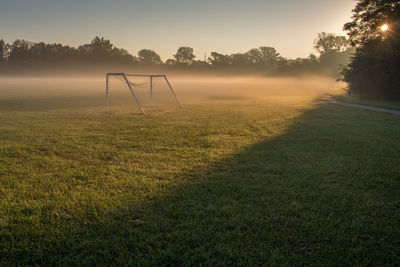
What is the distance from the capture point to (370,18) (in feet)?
63.8

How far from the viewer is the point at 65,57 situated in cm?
6091

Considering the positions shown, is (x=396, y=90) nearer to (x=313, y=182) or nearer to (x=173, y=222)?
(x=313, y=182)

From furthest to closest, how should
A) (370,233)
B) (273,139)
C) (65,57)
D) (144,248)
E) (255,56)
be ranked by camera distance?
(255,56), (65,57), (273,139), (370,233), (144,248)

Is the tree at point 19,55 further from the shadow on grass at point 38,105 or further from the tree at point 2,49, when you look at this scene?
the shadow on grass at point 38,105

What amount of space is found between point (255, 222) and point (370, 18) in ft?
77.9

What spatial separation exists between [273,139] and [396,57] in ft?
54.3

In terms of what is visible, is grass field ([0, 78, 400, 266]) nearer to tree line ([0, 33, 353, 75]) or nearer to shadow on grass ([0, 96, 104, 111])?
shadow on grass ([0, 96, 104, 111])

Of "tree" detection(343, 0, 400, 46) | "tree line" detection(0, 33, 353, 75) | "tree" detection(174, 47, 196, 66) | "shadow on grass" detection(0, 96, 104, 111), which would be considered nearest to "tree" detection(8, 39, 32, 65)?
"tree line" detection(0, 33, 353, 75)

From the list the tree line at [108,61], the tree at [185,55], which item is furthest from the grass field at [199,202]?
the tree at [185,55]

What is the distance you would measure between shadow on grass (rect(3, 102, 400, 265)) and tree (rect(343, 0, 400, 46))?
63.9 ft

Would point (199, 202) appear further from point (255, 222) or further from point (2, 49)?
point (2, 49)

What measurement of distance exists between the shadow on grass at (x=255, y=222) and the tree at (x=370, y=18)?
63.9 feet

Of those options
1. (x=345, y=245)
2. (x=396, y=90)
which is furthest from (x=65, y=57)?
(x=345, y=245)

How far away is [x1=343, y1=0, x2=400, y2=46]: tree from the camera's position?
17609 mm
